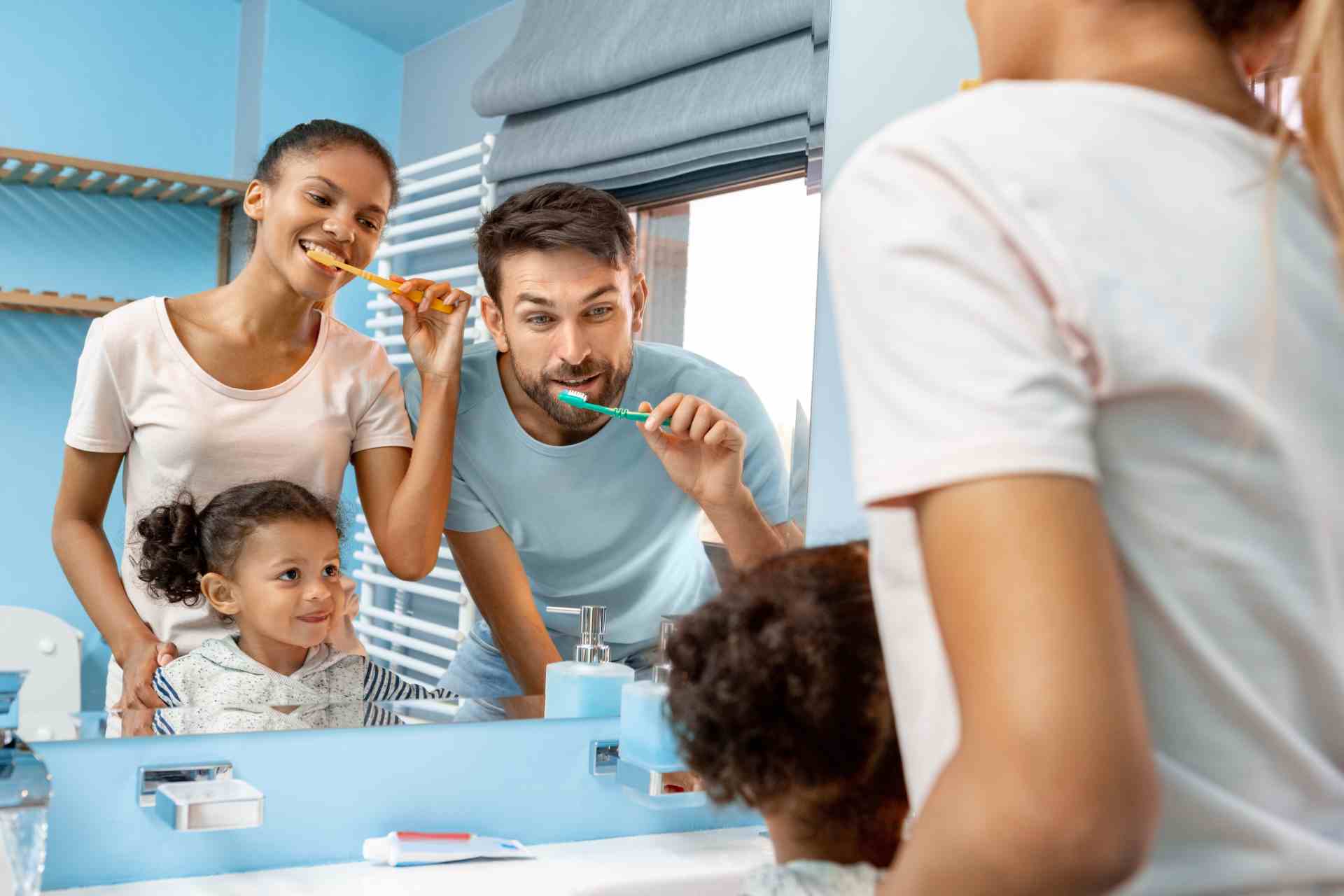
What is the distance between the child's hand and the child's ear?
9cm

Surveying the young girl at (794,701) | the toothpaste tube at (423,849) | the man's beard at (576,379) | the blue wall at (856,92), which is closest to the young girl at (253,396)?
the man's beard at (576,379)

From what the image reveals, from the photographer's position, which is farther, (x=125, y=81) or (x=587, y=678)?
(x=587, y=678)

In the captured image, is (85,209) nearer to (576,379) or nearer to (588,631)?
(576,379)

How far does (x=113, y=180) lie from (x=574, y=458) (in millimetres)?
524

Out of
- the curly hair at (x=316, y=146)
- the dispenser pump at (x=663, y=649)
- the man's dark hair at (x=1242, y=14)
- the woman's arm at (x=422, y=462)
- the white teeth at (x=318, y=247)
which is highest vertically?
the curly hair at (x=316, y=146)

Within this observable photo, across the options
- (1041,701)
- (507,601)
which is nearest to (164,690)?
(507,601)

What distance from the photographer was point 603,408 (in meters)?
1.32

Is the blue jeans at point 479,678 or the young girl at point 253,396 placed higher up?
the young girl at point 253,396

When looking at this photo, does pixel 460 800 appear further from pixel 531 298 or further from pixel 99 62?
A: pixel 99 62

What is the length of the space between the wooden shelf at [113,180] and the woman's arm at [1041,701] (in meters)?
0.86

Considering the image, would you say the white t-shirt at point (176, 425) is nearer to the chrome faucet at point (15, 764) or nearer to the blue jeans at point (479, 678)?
the chrome faucet at point (15, 764)

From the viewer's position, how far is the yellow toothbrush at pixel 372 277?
1.14 m

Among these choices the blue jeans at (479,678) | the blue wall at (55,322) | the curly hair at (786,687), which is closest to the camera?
the curly hair at (786,687)

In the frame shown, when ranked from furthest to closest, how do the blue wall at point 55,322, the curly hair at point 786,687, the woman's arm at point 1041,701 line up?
1. the blue wall at point 55,322
2. the curly hair at point 786,687
3. the woman's arm at point 1041,701
